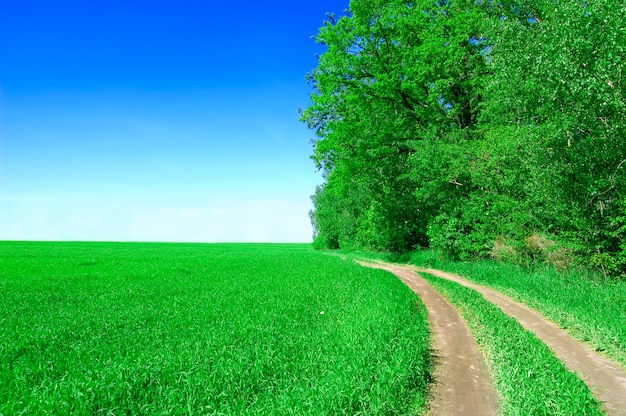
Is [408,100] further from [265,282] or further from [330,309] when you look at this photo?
[330,309]

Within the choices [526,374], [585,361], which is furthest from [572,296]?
[526,374]

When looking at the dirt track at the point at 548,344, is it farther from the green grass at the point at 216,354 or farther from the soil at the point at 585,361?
the green grass at the point at 216,354

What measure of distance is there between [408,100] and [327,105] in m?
6.86

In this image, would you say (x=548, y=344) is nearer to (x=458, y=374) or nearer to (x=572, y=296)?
(x=458, y=374)

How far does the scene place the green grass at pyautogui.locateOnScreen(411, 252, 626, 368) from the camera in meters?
10.2

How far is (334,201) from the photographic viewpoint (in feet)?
216

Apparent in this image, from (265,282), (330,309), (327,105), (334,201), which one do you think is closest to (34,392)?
(330,309)

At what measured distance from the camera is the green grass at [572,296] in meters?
10.2

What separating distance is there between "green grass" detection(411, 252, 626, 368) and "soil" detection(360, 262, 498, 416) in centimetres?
312

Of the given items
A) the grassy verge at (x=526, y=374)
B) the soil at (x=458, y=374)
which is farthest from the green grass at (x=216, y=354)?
the grassy verge at (x=526, y=374)

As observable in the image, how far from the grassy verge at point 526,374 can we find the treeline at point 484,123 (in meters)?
9.52

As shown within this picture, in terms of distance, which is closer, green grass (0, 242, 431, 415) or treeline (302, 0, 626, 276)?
green grass (0, 242, 431, 415)

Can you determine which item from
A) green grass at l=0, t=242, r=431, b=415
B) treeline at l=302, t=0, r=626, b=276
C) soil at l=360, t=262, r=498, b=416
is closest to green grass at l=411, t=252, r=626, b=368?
treeline at l=302, t=0, r=626, b=276

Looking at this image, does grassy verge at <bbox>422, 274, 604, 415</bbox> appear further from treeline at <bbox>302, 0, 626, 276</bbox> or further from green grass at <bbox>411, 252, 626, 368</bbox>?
treeline at <bbox>302, 0, 626, 276</bbox>
